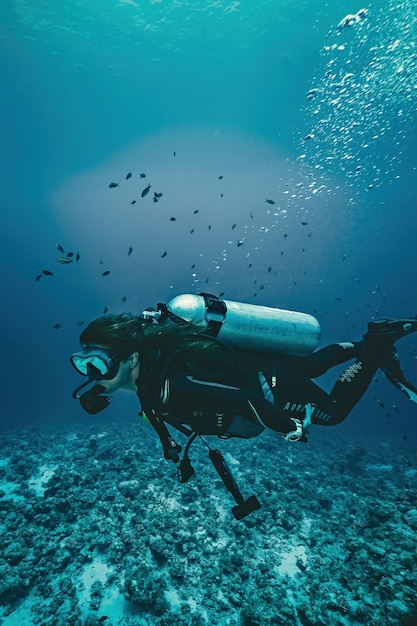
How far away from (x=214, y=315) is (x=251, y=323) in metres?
0.58

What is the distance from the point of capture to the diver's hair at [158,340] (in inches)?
123

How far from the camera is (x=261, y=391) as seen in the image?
369 centimetres

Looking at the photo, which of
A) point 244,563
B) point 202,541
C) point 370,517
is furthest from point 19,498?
point 370,517

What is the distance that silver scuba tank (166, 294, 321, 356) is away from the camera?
12.2ft

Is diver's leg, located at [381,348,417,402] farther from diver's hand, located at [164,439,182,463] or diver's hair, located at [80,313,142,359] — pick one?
diver's hair, located at [80,313,142,359]

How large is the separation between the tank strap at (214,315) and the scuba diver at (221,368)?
0.01m

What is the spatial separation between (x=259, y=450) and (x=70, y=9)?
3419cm

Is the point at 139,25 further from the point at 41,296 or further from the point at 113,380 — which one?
the point at 41,296

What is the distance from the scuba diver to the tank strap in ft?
0.04

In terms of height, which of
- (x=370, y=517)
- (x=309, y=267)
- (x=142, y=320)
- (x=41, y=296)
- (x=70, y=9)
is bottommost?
(x=41, y=296)

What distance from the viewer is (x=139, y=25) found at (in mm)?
23297

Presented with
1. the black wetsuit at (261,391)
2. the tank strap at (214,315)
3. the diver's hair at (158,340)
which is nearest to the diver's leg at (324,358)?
the black wetsuit at (261,391)

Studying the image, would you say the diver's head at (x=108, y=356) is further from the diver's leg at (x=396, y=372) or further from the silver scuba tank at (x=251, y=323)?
the diver's leg at (x=396, y=372)

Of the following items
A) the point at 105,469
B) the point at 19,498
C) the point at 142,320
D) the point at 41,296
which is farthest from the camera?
the point at 41,296
